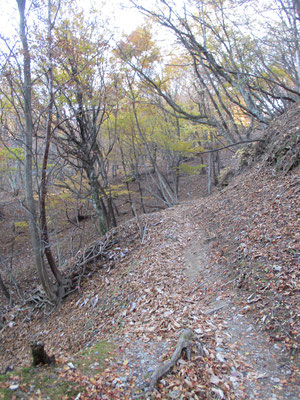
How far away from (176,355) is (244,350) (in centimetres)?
87

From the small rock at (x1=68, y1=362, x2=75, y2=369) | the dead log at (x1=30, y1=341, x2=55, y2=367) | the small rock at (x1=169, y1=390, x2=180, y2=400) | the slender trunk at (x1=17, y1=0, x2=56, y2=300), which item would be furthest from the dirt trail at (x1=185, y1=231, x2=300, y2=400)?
the slender trunk at (x1=17, y1=0, x2=56, y2=300)

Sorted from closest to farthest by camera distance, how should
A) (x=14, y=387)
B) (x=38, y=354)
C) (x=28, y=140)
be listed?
(x=14, y=387) → (x=38, y=354) → (x=28, y=140)

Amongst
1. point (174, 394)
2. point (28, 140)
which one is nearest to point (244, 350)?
point (174, 394)

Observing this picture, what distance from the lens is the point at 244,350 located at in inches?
125

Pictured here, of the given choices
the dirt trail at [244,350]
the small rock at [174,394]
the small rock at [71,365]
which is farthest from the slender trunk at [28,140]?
the small rock at [174,394]

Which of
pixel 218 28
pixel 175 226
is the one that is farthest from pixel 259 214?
pixel 218 28

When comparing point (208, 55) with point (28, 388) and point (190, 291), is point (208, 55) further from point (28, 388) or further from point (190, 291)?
point (28, 388)

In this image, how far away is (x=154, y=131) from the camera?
616 inches

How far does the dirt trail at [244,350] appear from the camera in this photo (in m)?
2.62

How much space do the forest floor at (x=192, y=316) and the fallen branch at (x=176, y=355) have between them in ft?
0.19

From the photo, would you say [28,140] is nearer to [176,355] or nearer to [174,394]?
[176,355]

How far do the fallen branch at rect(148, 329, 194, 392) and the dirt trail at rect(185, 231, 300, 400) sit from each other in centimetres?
37

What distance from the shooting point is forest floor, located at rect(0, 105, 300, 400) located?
267cm

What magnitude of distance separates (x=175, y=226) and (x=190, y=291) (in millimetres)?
4197
